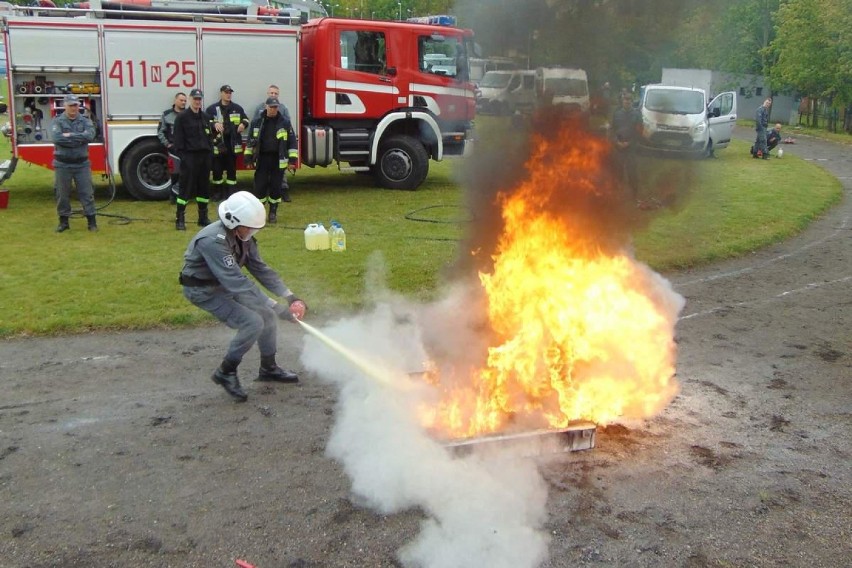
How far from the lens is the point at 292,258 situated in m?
9.38

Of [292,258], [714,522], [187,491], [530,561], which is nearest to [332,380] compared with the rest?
[187,491]

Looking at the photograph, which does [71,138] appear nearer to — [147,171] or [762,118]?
[147,171]

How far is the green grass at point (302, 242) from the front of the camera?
7402 millimetres

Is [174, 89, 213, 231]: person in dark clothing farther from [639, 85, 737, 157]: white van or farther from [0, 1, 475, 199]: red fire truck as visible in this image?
[639, 85, 737, 157]: white van

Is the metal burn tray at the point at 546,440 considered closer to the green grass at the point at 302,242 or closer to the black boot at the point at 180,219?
the green grass at the point at 302,242

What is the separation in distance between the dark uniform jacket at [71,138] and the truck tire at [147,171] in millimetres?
2464

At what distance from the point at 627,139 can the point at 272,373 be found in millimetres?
3294

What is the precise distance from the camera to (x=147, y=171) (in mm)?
13062

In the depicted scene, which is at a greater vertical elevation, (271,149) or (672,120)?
(672,120)

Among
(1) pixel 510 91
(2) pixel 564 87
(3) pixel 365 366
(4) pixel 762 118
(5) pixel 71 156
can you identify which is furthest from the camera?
(4) pixel 762 118

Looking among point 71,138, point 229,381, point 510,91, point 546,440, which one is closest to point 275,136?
point 71,138

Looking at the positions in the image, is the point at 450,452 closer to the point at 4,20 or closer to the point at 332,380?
the point at 332,380

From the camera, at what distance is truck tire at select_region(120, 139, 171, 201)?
42.1ft

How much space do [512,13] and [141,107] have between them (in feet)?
33.0
